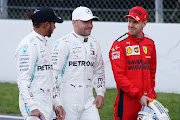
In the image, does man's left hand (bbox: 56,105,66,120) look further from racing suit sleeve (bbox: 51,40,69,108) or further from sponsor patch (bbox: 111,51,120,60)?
sponsor patch (bbox: 111,51,120,60)

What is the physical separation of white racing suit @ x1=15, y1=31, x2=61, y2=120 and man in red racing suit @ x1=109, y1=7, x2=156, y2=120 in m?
0.89

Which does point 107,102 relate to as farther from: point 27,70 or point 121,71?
point 27,70

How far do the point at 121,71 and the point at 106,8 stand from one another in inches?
191

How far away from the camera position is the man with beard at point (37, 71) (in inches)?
188

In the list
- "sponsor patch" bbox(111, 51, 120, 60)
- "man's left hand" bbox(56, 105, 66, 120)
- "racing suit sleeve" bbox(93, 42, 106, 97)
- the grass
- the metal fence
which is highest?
the metal fence

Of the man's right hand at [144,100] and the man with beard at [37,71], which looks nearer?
the man with beard at [37,71]

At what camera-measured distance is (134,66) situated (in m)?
5.67

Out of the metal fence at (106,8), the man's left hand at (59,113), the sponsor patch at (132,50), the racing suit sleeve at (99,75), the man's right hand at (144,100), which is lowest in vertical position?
the man's left hand at (59,113)

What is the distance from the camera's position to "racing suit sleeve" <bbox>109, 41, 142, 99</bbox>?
5547 mm

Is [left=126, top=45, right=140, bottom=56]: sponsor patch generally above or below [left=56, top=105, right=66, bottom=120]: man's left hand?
above

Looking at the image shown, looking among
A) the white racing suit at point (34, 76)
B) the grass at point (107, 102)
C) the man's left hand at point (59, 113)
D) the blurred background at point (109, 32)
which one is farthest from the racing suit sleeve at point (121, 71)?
the blurred background at point (109, 32)

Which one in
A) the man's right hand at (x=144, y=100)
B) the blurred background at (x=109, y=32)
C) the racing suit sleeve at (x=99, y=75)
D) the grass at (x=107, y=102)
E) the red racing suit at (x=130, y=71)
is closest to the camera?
the man's right hand at (x=144, y=100)

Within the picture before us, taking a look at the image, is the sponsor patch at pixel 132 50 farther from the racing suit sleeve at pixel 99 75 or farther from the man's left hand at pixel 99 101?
the man's left hand at pixel 99 101

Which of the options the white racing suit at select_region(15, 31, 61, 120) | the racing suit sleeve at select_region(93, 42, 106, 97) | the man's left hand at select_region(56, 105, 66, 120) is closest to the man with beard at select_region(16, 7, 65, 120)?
the white racing suit at select_region(15, 31, 61, 120)
